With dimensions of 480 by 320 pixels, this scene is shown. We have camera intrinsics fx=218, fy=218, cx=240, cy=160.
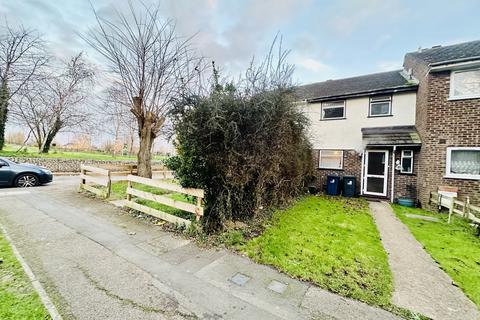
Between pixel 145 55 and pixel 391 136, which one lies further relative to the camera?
pixel 391 136

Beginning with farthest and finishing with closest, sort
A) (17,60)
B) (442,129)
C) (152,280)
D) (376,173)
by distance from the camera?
(17,60) < (376,173) < (442,129) < (152,280)

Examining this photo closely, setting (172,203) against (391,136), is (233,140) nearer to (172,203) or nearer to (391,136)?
(172,203)

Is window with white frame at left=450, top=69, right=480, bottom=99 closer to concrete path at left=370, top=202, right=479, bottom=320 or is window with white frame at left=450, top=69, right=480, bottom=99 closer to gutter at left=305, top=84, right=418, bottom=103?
gutter at left=305, top=84, right=418, bottom=103

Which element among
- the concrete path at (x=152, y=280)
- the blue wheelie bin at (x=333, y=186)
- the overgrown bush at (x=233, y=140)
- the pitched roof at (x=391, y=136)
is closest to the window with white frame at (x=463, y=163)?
the pitched roof at (x=391, y=136)

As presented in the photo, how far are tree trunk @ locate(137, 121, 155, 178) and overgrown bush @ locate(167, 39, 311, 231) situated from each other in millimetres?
6003

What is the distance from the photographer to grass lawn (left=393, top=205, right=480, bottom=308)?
365cm

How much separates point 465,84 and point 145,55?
1300 centimetres

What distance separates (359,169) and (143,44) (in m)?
12.0

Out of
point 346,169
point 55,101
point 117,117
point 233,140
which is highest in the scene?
point 55,101

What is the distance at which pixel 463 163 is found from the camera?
28.0 feet

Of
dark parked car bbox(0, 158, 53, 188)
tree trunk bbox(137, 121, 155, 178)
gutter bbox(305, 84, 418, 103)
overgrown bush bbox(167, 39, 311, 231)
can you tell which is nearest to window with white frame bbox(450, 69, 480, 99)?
gutter bbox(305, 84, 418, 103)

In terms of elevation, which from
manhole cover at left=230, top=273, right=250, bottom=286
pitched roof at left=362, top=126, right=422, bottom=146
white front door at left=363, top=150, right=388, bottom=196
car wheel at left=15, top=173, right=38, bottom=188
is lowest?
manhole cover at left=230, top=273, right=250, bottom=286

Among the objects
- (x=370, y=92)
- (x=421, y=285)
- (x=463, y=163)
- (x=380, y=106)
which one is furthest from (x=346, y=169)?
(x=421, y=285)

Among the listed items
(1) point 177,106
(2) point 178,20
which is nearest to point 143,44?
(2) point 178,20
